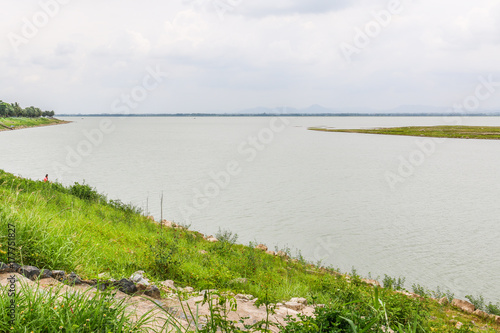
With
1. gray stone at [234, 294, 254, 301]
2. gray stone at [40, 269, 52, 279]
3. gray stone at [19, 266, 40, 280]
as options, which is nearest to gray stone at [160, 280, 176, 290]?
gray stone at [234, 294, 254, 301]

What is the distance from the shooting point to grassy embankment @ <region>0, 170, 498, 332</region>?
Result: 177 inches

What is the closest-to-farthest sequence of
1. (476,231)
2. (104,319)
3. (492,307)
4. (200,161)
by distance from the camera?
(104,319) → (492,307) → (476,231) → (200,161)

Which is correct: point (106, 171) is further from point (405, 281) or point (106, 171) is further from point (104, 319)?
point (104, 319)

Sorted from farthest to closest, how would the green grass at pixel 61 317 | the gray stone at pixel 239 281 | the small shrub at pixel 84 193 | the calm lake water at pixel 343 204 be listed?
1. the small shrub at pixel 84 193
2. the calm lake water at pixel 343 204
3. the gray stone at pixel 239 281
4. the green grass at pixel 61 317

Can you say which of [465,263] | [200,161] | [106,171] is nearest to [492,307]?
[465,263]

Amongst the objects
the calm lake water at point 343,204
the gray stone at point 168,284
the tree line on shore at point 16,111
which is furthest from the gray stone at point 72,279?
the tree line on shore at point 16,111

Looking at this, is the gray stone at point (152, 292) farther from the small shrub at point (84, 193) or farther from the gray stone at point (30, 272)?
the small shrub at point (84, 193)

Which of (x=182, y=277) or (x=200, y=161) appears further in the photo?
(x=200, y=161)

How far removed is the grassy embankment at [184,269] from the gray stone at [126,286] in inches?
23.2

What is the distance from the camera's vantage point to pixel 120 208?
17.7 metres

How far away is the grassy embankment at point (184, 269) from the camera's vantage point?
14.7ft

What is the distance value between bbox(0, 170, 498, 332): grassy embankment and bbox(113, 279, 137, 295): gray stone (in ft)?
1.94

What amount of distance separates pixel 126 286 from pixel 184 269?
2.98 metres

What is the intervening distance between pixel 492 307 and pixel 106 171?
34.9 meters
